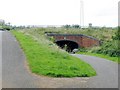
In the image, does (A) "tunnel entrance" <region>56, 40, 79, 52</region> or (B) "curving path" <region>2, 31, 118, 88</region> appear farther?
(A) "tunnel entrance" <region>56, 40, 79, 52</region>

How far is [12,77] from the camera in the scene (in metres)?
14.4

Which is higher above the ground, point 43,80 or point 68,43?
point 43,80

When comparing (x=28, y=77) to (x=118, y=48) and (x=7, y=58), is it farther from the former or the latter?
(x=118, y=48)

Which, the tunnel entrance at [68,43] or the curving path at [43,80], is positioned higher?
the curving path at [43,80]

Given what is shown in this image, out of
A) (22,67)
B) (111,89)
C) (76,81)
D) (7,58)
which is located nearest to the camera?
(111,89)

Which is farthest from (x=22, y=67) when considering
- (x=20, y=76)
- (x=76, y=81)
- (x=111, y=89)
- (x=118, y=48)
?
(x=118, y=48)

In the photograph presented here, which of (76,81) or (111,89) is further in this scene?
(76,81)

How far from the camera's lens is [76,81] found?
14242mm

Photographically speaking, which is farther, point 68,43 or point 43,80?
point 68,43

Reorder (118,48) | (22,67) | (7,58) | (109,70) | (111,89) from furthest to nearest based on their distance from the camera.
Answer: (118,48) → (7,58) → (109,70) → (22,67) → (111,89)

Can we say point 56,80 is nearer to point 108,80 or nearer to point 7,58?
point 108,80

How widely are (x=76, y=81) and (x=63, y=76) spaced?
101 cm

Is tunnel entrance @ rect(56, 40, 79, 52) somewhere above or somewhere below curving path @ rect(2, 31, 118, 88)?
below

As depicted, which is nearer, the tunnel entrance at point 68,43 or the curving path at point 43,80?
the curving path at point 43,80
